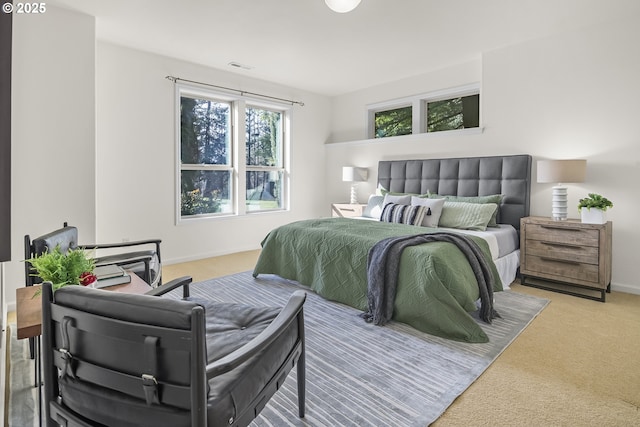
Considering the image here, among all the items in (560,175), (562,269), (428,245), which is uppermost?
(560,175)

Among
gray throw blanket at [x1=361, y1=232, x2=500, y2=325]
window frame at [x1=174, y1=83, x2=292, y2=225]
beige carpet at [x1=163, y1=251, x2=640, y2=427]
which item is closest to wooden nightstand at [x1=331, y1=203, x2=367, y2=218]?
window frame at [x1=174, y1=83, x2=292, y2=225]

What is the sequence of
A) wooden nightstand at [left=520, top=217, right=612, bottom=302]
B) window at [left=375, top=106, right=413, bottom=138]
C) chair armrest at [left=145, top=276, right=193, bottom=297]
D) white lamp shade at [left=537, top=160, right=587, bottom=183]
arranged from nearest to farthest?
chair armrest at [left=145, top=276, right=193, bottom=297] → wooden nightstand at [left=520, top=217, right=612, bottom=302] → white lamp shade at [left=537, top=160, right=587, bottom=183] → window at [left=375, top=106, right=413, bottom=138]

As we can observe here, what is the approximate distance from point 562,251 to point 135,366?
3.73m

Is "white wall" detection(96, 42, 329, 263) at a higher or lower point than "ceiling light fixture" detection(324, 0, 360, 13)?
lower

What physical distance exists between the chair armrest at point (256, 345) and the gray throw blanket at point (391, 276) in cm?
120

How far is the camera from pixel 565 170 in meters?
3.43

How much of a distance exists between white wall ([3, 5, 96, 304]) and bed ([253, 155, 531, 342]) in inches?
74.5

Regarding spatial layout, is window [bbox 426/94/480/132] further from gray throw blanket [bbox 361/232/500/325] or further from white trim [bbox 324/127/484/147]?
gray throw blanket [bbox 361/232/500/325]

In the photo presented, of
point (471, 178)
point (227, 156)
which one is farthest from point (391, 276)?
point (227, 156)

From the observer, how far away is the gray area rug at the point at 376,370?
1.69 meters

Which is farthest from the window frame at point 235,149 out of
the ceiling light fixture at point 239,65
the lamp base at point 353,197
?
the lamp base at point 353,197

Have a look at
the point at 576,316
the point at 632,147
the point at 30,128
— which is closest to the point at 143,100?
the point at 30,128

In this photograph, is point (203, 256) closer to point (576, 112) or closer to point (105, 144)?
point (105, 144)

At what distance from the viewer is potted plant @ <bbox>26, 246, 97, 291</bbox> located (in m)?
1.42
